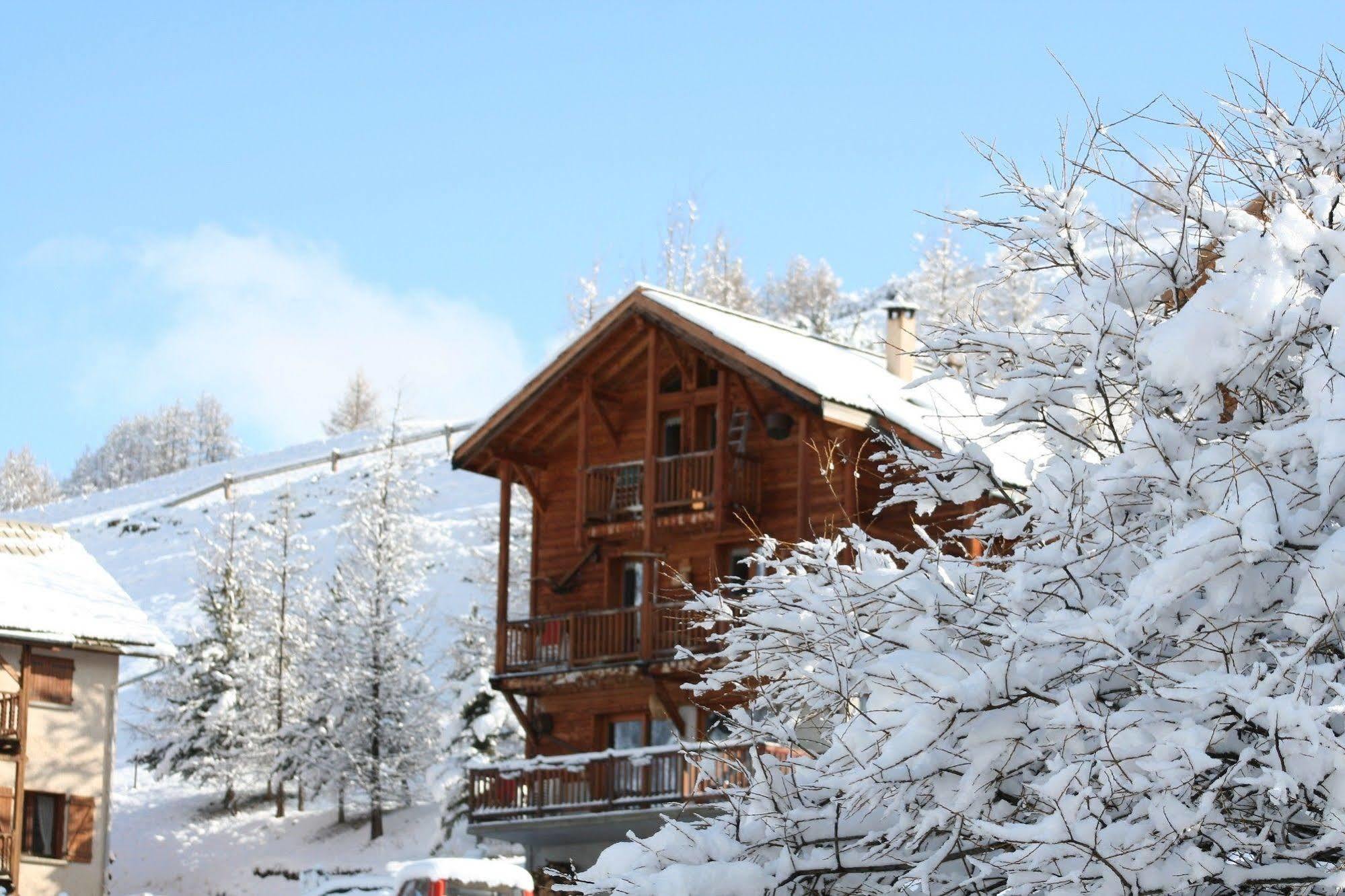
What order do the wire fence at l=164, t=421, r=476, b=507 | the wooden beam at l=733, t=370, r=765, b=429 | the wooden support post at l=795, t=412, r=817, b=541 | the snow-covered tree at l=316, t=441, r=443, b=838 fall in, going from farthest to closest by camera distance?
the wire fence at l=164, t=421, r=476, b=507 → the snow-covered tree at l=316, t=441, r=443, b=838 → the wooden beam at l=733, t=370, r=765, b=429 → the wooden support post at l=795, t=412, r=817, b=541

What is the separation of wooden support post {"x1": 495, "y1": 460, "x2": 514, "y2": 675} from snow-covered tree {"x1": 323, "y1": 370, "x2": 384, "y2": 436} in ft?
298

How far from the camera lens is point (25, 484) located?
123 m

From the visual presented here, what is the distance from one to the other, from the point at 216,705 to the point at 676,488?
78.7 feet

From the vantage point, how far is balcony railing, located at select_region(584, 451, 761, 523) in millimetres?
28672

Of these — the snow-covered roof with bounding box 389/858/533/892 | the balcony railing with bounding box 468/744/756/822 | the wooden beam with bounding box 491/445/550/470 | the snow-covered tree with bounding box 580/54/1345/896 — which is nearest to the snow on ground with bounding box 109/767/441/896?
the wooden beam with bounding box 491/445/550/470

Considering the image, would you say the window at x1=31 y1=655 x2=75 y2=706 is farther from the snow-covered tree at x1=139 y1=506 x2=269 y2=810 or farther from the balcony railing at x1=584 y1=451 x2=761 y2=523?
the balcony railing at x1=584 y1=451 x2=761 y2=523

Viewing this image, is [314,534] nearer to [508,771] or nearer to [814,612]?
[508,771]

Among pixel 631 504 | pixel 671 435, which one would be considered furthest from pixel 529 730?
pixel 671 435

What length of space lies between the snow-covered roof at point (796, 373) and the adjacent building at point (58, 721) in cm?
866

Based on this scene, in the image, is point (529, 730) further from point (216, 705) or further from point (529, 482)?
point (216, 705)

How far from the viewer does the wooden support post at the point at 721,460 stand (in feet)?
92.6

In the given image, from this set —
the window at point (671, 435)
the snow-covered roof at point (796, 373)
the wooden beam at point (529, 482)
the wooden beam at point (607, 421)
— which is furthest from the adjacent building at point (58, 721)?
the window at point (671, 435)

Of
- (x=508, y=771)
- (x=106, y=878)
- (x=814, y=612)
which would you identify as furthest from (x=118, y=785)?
(x=814, y=612)

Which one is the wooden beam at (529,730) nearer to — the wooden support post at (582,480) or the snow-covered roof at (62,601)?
the wooden support post at (582,480)
